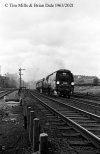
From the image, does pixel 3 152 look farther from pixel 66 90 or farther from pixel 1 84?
pixel 1 84

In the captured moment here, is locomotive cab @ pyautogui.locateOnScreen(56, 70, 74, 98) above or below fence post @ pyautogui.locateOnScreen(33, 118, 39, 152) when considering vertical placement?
above

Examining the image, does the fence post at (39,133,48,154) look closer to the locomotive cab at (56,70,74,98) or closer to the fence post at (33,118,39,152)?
the fence post at (33,118,39,152)

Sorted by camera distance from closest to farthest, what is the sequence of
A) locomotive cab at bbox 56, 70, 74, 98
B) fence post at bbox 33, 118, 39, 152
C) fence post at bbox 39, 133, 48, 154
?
1. fence post at bbox 39, 133, 48, 154
2. fence post at bbox 33, 118, 39, 152
3. locomotive cab at bbox 56, 70, 74, 98

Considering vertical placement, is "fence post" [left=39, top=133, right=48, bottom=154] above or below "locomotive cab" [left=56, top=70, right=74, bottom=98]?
below

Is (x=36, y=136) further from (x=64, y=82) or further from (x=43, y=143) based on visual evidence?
(x=64, y=82)

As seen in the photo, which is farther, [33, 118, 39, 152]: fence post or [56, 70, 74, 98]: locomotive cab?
[56, 70, 74, 98]: locomotive cab

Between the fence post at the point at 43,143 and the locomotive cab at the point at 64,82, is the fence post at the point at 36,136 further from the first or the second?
the locomotive cab at the point at 64,82

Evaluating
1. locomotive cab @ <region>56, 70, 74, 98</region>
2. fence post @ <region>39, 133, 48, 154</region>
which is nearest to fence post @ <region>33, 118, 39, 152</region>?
fence post @ <region>39, 133, 48, 154</region>

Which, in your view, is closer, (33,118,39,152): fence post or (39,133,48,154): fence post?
(39,133,48,154): fence post

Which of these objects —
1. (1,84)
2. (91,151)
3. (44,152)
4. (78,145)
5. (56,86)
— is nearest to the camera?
(44,152)

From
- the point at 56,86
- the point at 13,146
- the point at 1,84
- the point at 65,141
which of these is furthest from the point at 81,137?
the point at 1,84

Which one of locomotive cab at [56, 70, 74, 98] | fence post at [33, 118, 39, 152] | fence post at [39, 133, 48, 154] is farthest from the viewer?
locomotive cab at [56, 70, 74, 98]

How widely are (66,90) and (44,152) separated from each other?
78.6ft

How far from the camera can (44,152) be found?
4.45 m
